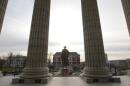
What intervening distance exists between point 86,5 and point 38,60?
875 cm

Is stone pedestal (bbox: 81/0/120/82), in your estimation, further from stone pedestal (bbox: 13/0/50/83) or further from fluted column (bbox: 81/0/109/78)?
stone pedestal (bbox: 13/0/50/83)

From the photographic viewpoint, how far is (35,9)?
1617 centimetres

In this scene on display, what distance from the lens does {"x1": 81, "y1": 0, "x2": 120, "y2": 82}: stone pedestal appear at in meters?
14.2

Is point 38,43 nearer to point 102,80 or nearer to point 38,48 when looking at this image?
point 38,48

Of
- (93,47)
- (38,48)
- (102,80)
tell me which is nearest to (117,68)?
(93,47)

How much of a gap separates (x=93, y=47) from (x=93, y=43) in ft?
1.48

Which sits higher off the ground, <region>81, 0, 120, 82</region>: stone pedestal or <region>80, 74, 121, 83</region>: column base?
<region>81, 0, 120, 82</region>: stone pedestal

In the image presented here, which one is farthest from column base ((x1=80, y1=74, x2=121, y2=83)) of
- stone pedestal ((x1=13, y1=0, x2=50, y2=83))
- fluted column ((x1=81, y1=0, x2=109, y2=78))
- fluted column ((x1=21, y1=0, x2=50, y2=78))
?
fluted column ((x1=21, y1=0, x2=50, y2=78))

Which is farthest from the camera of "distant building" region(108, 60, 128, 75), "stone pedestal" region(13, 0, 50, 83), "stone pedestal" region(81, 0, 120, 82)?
"distant building" region(108, 60, 128, 75)

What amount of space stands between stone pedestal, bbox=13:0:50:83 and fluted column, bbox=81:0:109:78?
4.61m

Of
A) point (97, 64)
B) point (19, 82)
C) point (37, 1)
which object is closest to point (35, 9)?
point (37, 1)

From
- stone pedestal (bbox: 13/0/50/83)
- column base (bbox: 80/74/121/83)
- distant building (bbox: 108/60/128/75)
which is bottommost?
distant building (bbox: 108/60/128/75)

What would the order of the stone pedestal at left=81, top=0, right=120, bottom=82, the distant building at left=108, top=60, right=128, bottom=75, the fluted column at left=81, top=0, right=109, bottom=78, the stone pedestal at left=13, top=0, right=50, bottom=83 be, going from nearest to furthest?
the stone pedestal at left=13, top=0, right=50, bottom=83 < the stone pedestal at left=81, top=0, right=120, bottom=82 < the fluted column at left=81, top=0, right=109, bottom=78 < the distant building at left=108, top=60, right=128, bottom=75

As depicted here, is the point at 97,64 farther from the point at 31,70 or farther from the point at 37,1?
the point at 37,1
